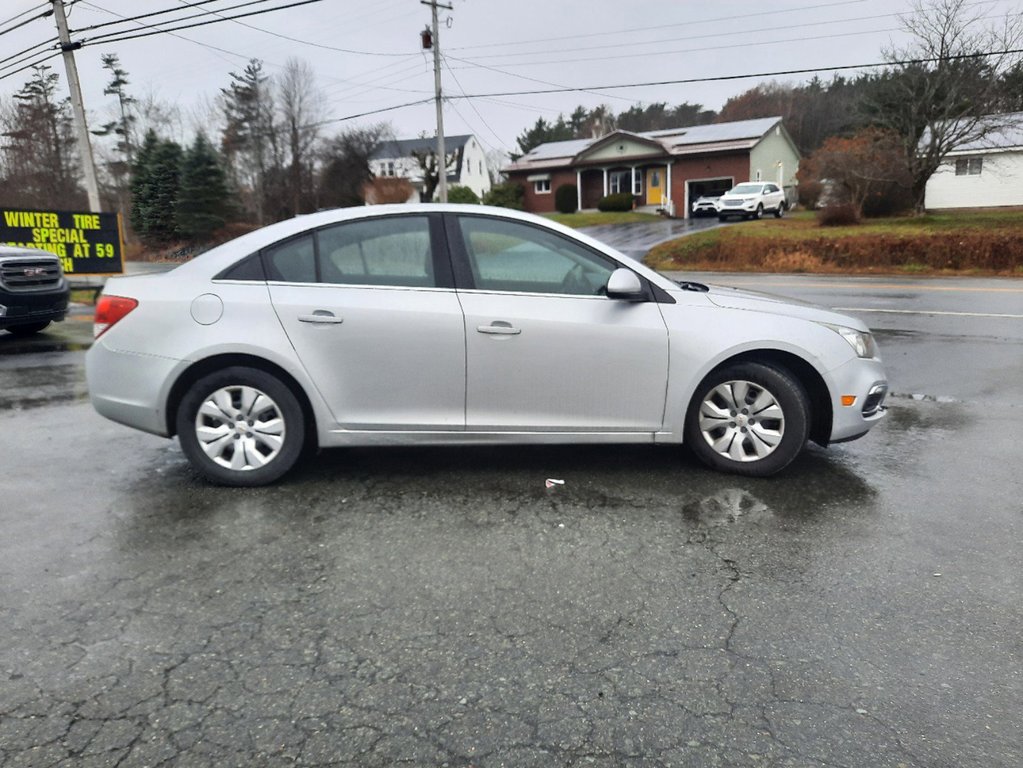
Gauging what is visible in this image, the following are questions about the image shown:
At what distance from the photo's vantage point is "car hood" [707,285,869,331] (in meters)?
4.67

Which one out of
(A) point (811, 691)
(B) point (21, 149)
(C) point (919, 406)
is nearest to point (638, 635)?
(A) point (811, 691)

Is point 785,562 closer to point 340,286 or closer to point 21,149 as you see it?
point 340,286

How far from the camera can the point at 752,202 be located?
3638cm

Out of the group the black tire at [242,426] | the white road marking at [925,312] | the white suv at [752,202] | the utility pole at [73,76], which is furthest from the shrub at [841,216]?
the black tire at [242,426]

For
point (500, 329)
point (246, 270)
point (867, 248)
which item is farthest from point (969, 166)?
point (246, 270)

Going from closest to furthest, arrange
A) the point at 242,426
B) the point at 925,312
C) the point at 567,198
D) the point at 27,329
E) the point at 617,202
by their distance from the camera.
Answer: the point at 242,426, the point at 27,329, the point at 925,312, the point at 617,202, the point at 567,198

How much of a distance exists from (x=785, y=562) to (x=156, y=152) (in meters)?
37.1

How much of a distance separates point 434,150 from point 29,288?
188ft

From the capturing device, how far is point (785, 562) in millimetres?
3549

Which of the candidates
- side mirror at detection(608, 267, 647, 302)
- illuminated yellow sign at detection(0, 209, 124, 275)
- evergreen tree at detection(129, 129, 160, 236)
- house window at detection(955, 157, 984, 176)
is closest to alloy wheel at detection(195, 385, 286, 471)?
side mirror at detection(608, 267, 647, 302)

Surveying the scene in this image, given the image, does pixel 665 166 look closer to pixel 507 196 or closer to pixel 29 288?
pixel 507 196

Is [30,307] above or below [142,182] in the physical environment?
below

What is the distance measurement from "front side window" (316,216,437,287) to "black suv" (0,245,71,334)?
8.32m

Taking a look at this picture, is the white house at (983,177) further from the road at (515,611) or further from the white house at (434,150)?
the road at (515,611)
